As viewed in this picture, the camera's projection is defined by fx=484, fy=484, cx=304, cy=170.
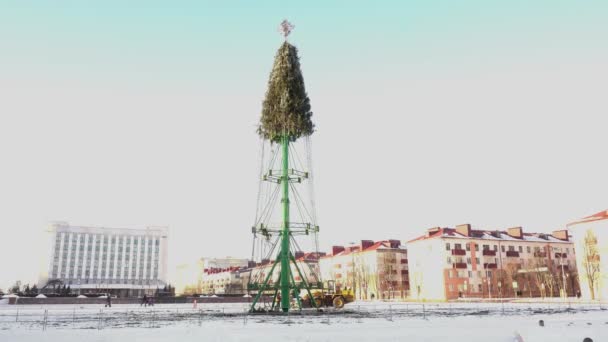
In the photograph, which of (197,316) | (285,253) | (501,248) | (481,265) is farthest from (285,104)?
(501,248)

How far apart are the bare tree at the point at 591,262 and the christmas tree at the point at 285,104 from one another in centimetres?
4748

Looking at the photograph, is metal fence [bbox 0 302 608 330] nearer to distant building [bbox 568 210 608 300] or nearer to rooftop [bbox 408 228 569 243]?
distant building [bbox 568 210 608 300]

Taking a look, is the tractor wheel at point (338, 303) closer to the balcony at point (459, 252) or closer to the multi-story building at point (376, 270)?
the balcony at point (459, 252)

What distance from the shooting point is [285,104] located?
34.8 m

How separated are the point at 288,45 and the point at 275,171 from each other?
33.4 ft

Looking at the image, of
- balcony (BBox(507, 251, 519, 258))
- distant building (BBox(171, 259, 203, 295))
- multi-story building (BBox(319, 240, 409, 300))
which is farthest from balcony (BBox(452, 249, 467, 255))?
distant building (BBox(171, 259, 203, 295))

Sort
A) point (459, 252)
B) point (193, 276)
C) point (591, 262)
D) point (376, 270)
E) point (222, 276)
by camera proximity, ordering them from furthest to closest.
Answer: point (193, 276), point (222, 276), point (376, 270), point (459, 252), point (591, 262)

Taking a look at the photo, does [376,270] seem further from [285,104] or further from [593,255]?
[285,104]

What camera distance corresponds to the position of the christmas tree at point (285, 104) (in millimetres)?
34812

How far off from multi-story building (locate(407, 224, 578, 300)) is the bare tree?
12935 millimetres

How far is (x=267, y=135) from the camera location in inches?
1419

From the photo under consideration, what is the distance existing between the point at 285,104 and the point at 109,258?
131 metres

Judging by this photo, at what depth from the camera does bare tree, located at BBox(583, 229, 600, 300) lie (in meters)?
62.2

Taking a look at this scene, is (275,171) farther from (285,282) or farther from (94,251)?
(94,251)
